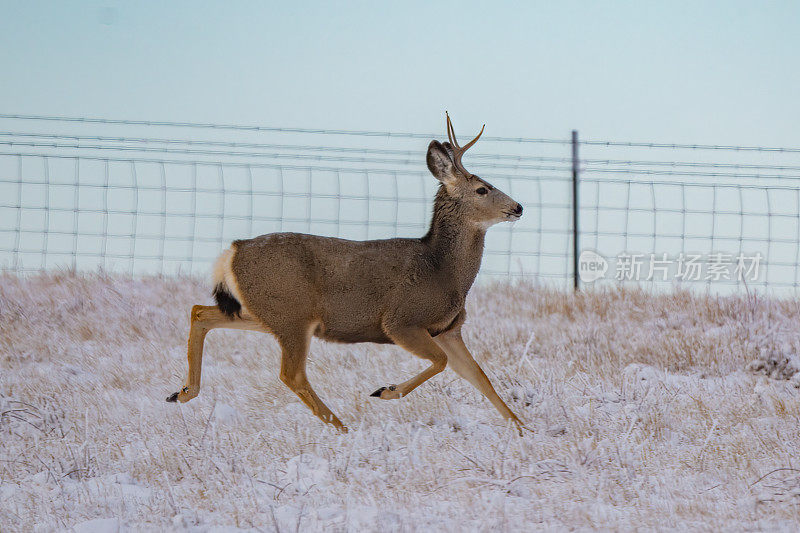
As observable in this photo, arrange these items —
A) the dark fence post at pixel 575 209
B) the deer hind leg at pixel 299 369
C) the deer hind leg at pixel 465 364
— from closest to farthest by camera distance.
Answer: the deer hind leg at pixel 299 369 → the deer hind leg at pixel 465 364 → the dark fence post at pixel 575 209

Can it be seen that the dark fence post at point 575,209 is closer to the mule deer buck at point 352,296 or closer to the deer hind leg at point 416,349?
the mule deer buck at point 352,296

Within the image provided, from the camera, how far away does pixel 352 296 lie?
17.6 ft

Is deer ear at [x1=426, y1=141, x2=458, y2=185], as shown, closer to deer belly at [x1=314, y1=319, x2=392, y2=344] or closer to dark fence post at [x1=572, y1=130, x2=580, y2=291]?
deer belly at [x1=314, y1=319, x2=392, y2=344]

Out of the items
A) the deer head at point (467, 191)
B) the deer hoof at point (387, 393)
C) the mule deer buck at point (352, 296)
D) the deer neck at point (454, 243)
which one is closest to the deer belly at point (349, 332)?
the mule deer buck at point (352, 296)

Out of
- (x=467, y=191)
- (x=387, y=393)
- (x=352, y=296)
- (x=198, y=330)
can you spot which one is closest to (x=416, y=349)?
(x=387, y=393)

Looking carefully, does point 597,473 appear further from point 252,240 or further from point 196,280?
point 196,280

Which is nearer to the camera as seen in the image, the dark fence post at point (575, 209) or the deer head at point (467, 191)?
the deer head at point (467, 191)

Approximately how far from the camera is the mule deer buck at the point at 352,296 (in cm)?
536

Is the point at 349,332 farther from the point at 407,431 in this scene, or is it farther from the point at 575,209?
the point at 575,209

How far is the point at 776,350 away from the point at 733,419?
2472mm

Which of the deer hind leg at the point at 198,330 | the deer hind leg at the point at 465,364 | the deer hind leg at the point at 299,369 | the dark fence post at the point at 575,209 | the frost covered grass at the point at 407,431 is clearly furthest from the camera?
the dark fence post at the point at 575,209

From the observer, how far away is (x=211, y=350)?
796cm

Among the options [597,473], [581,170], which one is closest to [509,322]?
[581,170]

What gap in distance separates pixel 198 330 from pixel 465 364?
162cm
